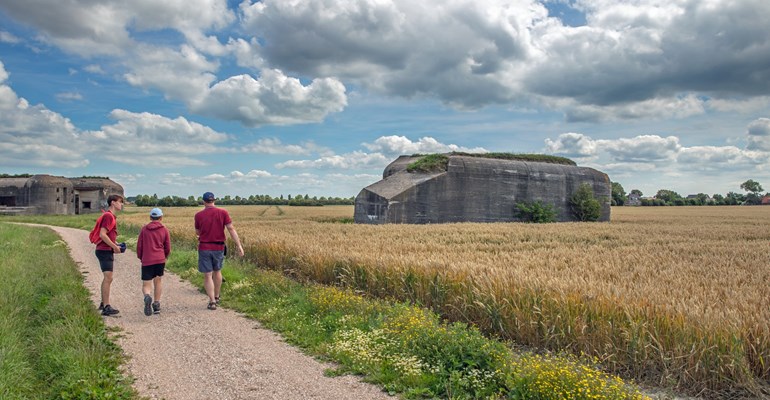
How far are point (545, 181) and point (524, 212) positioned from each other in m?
4.33

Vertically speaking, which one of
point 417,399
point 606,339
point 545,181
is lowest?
point 417,399

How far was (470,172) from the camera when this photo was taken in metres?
39.5

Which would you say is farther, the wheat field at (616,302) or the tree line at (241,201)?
the tree line at (241,201)

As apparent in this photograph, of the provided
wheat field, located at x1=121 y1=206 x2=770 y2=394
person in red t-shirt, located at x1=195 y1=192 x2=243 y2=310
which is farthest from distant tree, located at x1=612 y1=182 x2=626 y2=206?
person in red t-shirt, located at x1=195 y1=192 x2=243 y2=310

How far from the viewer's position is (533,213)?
4119 centimetres

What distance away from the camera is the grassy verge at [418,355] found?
17.6 ft

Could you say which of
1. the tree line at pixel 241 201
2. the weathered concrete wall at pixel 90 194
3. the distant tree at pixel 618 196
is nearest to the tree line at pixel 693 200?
the distant tree at pixel 618 196

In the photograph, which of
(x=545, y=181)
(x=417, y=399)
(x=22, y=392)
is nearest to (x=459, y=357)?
(x=417, y=399)

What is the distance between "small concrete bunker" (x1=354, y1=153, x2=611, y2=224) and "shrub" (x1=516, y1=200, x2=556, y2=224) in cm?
40

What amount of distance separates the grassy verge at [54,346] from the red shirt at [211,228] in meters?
2.34

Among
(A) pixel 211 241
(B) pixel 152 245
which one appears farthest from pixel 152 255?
(A) pixel 211 241

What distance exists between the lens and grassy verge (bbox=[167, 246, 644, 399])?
538cm

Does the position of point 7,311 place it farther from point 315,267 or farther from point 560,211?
point 560,211

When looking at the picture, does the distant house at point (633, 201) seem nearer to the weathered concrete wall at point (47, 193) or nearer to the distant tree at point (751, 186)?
the distant tree at point (751, 186)
